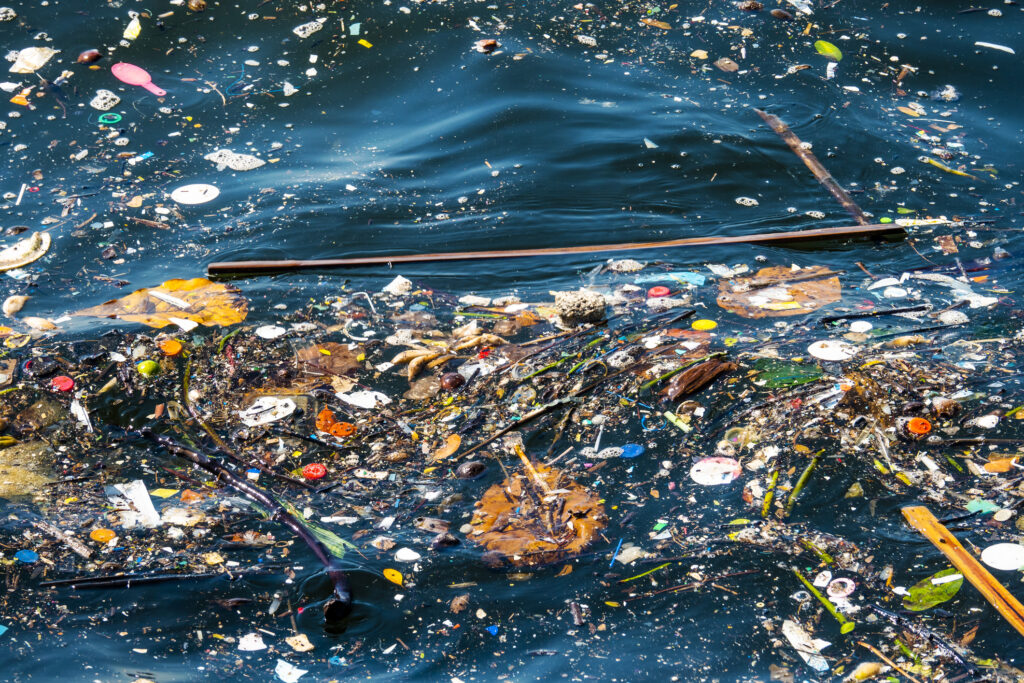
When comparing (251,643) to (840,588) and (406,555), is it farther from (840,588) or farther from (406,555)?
(840,588)

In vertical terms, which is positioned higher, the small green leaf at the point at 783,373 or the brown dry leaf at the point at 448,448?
the small green leaf at the point at 783,373

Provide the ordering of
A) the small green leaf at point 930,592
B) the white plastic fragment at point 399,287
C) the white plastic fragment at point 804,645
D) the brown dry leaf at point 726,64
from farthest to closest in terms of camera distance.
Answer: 1. the brown dry leaf at point 726,64
2. the white plastic fragment at point 399,287
3. the small green leaf at point 930,592
4. the white plastic fragment at point 804,645

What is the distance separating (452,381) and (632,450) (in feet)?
2.29

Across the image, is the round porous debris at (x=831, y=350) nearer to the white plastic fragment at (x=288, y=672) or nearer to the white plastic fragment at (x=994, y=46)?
the white plastic fragment at (x=288, y=672)

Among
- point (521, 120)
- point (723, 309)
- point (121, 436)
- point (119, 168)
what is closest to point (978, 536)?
point (723, 309)

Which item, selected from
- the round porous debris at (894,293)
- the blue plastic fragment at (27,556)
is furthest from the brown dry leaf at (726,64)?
the blue plastic fragment at (27,556)

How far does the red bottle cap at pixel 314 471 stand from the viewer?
2.70 metres

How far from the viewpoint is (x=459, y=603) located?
2291 millimetres

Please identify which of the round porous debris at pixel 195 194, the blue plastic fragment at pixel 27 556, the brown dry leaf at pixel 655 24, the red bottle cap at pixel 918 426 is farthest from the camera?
the brown dry leaf at pixel 655 24

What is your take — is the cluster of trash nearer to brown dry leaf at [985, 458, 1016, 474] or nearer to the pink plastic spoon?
brown dry leaf at [985, 458, 1016, 474]

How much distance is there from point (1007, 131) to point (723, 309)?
92.8 inches

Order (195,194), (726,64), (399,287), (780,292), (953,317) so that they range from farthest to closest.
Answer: (726,64) < (195,194) < (399,287) < (780,292) < (953,317)

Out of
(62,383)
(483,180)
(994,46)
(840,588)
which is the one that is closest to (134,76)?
(483,180)

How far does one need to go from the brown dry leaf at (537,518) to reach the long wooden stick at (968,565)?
884mm
